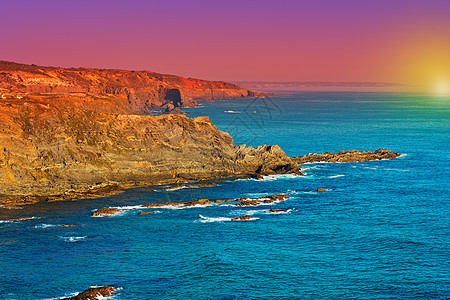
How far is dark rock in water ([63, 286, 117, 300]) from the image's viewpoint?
3766cm

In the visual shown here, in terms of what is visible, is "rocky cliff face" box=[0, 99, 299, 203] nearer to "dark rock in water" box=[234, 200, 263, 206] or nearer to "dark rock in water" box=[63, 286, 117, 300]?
"dark rock in water" box=[234, 200, 263, 206]

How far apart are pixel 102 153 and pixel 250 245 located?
37.0 meters

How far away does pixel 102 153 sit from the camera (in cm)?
7831

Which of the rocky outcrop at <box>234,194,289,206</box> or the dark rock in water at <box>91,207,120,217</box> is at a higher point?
the rocky outcrop at <box>234,194,289,206</box>

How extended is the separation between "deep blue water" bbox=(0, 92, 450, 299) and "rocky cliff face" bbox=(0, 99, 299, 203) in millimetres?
5285

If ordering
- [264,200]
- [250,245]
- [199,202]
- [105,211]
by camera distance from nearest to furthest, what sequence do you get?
1. [250,245]
2. [105,211]
3. [199,202]
4. [264,200]

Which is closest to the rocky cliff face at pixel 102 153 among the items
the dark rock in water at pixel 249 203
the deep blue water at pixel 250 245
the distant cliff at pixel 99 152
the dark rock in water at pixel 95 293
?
the distant cliff at pixel 99 152

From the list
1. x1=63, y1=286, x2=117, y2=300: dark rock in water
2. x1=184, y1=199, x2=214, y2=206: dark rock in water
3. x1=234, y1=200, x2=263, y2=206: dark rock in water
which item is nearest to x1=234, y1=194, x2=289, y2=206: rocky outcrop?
x1=234, y1=200, x2=263, y2=206: dark rock in water

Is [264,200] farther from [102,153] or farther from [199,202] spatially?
[102,153]

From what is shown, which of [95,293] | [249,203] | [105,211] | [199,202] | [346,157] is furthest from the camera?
[346,157]

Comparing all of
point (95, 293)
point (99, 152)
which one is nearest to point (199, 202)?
point (99, 152)

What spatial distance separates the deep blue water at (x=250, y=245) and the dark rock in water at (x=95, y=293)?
114 cm

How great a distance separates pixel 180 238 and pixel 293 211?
1776 centimetres

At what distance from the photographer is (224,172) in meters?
86.0
